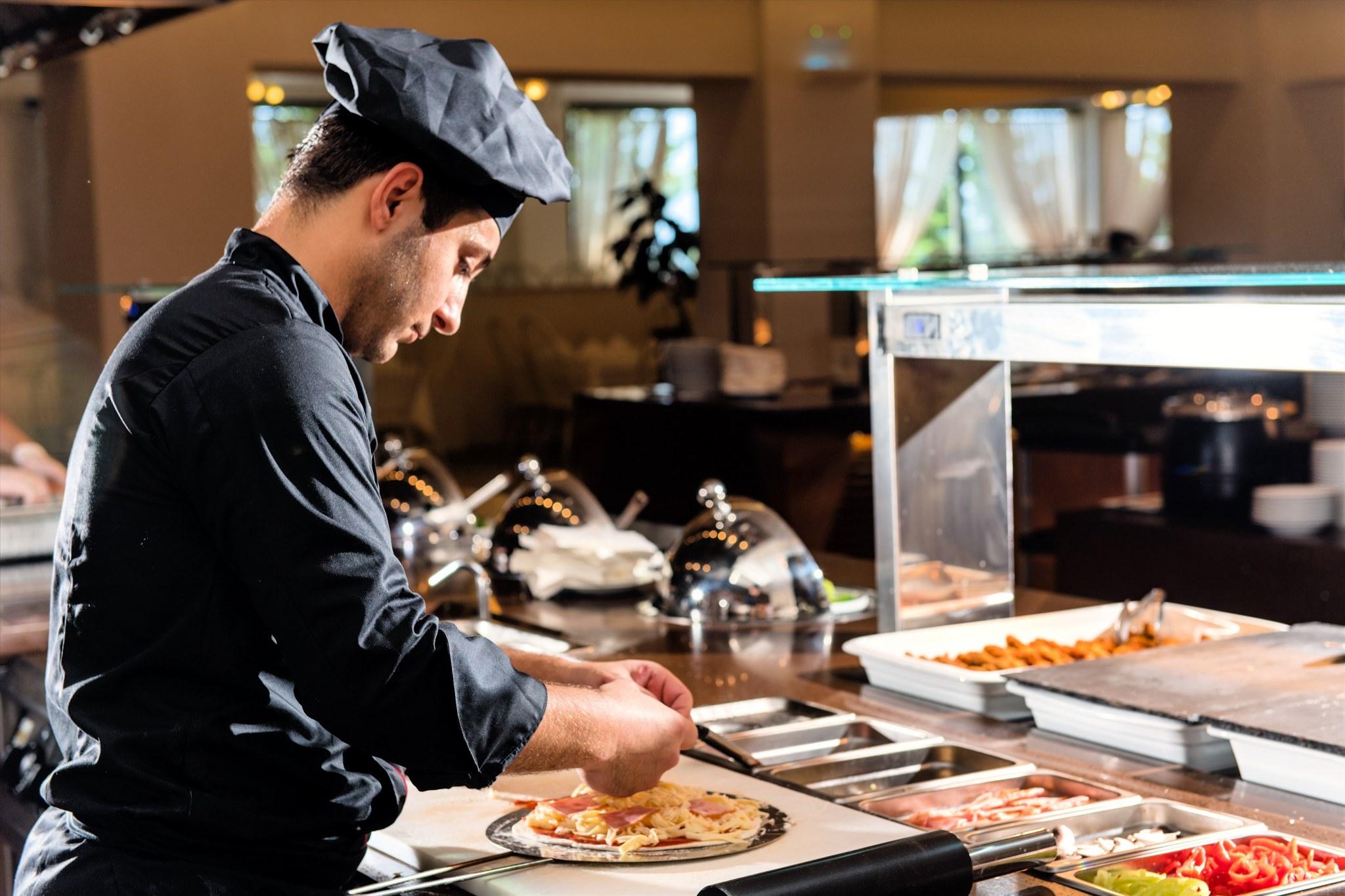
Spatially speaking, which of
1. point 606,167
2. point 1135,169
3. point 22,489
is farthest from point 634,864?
point 1135,169

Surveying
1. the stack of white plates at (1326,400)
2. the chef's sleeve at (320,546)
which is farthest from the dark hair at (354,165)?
the stack of white plates at (1326,400)

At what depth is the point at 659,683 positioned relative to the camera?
1.48 m

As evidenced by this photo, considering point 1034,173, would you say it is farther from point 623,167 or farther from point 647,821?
point 647,821

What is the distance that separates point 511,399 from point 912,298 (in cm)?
341

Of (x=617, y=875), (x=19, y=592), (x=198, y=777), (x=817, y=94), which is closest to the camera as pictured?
(x=198, y=777)

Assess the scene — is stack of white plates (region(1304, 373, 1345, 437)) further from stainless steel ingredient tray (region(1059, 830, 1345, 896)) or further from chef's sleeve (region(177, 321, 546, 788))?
chef's sleeve (region(177, 321, 546, 788))

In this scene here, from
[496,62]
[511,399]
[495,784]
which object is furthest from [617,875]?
[511,399]

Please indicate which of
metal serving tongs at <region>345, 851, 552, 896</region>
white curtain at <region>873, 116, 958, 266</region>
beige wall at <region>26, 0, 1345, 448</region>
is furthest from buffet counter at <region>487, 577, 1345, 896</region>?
white curtain at <region>873, 116, 958, 266</region>

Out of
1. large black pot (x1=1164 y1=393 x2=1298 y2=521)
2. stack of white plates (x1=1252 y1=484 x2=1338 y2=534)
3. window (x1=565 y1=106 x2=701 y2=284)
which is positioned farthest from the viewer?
window (x1=565 y1=106 x2=701 y2=284)

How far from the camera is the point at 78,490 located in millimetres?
1104

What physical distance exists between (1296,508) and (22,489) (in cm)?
295

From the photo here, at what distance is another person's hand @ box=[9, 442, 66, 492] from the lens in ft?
10.2

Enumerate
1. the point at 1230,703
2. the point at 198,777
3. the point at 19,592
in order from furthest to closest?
the point at 19,592, the point at 1230,703, the point at 198,777

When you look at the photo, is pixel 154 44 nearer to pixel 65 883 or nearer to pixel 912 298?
pixel 912 298
